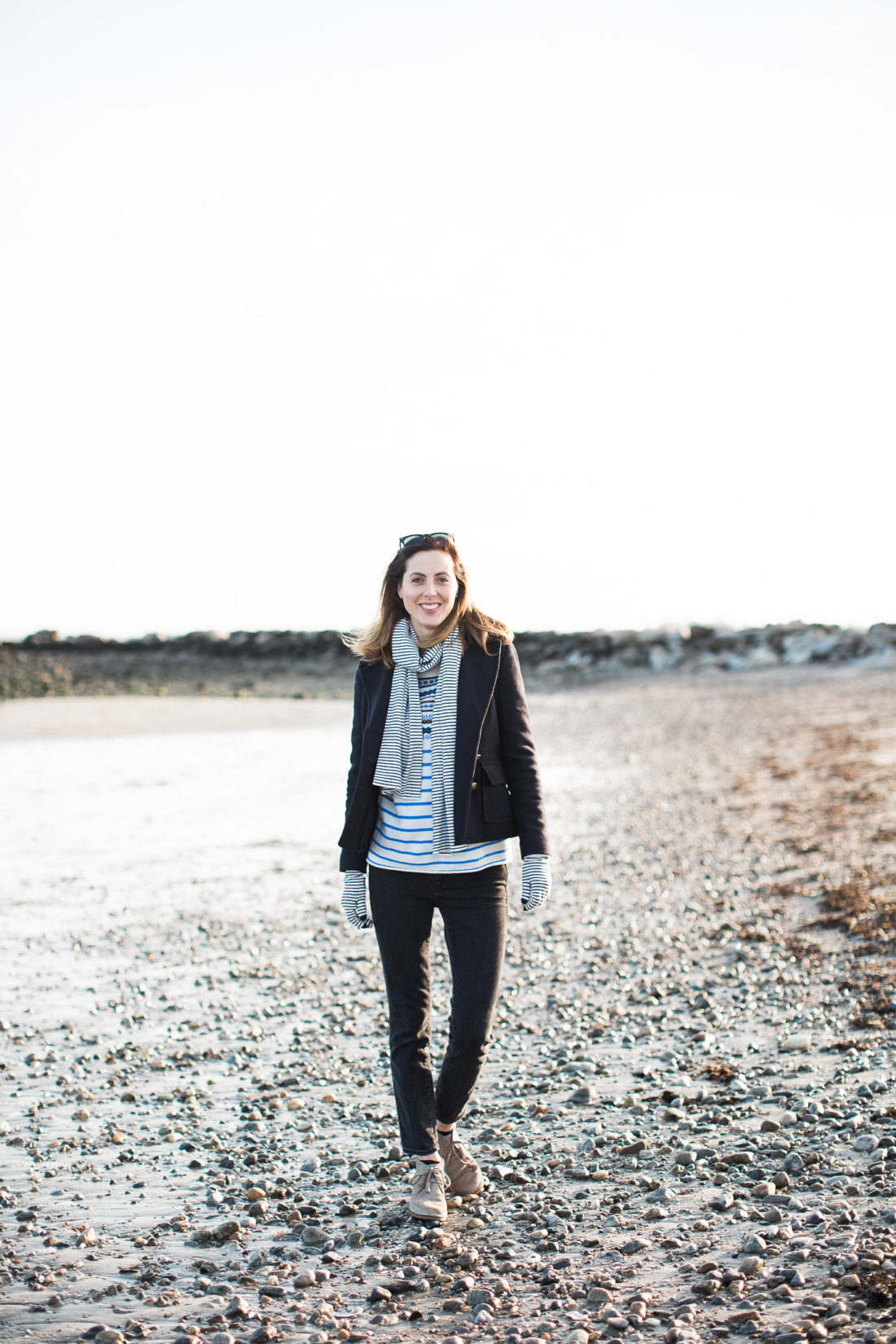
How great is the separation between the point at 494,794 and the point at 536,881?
0.40 metres

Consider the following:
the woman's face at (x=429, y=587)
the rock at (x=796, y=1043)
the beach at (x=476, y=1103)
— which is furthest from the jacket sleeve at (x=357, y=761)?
the rock at (x=796, y=1043)

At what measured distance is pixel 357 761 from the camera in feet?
15.8

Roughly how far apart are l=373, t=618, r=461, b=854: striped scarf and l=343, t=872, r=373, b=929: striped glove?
0.41 metres

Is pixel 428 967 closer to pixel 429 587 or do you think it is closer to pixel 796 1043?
pixel 429 587

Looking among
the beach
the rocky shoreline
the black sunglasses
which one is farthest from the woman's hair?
the rocky shoreline

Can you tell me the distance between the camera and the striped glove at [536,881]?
4676 millimetres

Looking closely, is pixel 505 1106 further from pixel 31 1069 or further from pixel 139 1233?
pixel 31 1069

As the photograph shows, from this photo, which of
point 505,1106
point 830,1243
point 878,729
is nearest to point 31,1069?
point 505,1106

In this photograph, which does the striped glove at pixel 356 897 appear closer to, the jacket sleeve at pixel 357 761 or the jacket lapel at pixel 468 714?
the jacket sleeve at pixel 357 761

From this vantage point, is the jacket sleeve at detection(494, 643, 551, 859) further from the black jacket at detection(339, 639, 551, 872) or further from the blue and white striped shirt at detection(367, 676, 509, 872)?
the blue and white striped shirt at detection(367, 676, 509, 872)

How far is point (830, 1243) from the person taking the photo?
429cm

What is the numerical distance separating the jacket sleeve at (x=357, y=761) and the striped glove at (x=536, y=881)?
0.70m

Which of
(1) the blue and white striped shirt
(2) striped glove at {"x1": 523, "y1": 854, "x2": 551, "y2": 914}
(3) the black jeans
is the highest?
(1) the blue and white striped shirt

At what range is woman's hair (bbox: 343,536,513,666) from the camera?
4.81 meters
